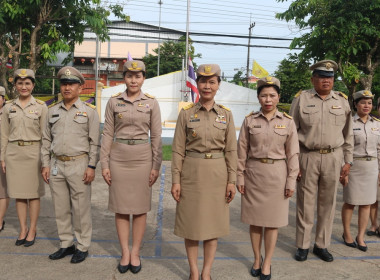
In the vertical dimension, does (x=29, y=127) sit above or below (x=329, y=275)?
above

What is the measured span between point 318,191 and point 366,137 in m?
0.94

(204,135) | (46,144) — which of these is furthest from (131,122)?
(46,144)

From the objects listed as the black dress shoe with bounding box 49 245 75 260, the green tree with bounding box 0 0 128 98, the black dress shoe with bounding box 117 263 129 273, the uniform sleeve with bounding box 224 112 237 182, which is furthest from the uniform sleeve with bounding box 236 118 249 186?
the green tree with bounding box 0 0 128 98

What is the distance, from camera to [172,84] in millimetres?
24156

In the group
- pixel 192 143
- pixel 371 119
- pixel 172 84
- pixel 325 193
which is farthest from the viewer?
pixel 172 84

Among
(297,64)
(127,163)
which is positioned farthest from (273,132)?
(297,64)

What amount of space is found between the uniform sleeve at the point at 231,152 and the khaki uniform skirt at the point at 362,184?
6.09ft

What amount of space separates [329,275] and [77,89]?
10.0 feet

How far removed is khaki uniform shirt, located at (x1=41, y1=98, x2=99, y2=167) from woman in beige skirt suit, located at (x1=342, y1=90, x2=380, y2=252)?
2904mm

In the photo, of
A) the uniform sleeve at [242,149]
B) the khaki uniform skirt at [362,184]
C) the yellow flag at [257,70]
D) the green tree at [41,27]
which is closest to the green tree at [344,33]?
the green tree at [41,27]

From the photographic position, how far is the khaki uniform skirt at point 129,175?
3.55 meters

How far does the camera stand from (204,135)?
124 inches

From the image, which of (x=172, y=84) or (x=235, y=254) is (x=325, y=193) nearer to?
(x=235, y=254)

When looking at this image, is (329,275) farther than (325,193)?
No
